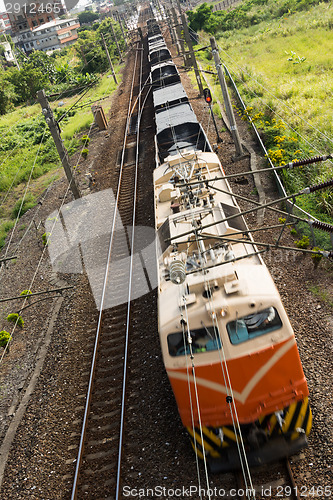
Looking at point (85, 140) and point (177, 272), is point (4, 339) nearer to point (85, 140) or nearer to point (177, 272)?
point (177, 272)

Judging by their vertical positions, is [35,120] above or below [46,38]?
below

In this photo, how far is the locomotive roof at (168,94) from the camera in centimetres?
2480

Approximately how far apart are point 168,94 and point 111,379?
19824 mm

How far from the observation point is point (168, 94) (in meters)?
26.3

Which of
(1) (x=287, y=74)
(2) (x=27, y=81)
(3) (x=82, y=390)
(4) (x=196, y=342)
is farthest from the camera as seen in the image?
(2) (x=27, y=81)

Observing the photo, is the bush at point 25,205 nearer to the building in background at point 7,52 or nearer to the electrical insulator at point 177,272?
the electrical insulator at point 177,272

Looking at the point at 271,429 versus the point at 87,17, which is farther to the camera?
the point at 87,17

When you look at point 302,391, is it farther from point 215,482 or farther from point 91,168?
point 91,168

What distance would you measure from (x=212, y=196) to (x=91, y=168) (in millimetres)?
15697

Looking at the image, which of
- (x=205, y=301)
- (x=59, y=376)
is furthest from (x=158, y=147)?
(x=205, y=301)

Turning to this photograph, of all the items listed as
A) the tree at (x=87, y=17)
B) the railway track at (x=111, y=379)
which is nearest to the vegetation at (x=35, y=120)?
the railway track at (x=111, y=379)

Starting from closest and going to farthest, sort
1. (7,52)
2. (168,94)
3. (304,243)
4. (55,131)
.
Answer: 1. (304,243)
2. (55,131)
3. (168,94)
4. (7,52)

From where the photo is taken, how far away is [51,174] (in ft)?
90.2

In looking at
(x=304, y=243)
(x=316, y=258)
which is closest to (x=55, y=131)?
(x=304, y=243)
